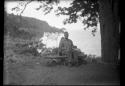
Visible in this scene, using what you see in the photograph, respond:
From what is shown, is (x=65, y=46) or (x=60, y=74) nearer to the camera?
(x=60, y=74)

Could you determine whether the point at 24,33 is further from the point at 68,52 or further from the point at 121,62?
the point at 121,62

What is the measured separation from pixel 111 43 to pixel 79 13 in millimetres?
925

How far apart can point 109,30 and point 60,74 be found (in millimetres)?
1371

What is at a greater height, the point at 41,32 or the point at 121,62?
the point at 41,32

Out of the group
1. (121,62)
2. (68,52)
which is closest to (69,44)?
(68,52)

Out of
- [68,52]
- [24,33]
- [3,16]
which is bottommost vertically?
[68,52]

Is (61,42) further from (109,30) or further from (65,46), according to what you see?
(109,30)

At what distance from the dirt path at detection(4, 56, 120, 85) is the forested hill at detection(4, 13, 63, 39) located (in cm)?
62

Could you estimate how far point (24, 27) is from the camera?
573cm

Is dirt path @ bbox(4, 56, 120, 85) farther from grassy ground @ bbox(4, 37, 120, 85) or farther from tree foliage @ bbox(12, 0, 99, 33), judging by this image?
tree foliage @ bbox(12, 0, 99, 33)

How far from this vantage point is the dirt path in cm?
554

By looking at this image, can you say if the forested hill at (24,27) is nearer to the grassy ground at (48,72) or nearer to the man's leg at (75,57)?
the grassy ground at (48,72)

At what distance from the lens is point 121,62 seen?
5.51m

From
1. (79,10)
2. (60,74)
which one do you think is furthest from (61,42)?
(79,10)
